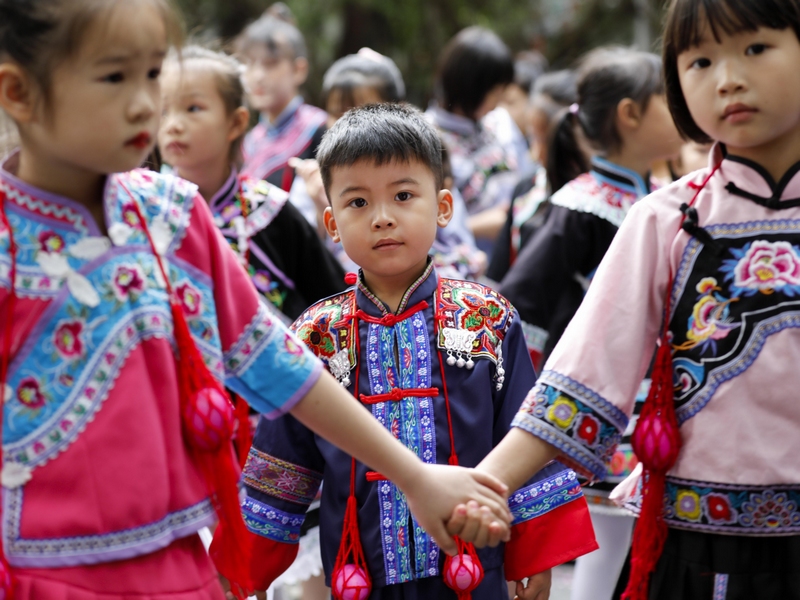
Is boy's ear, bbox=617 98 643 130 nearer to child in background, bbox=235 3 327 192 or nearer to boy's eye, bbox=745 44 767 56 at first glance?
boy's eye, bbox=745 44 767 56

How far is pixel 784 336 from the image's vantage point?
176 centimetres

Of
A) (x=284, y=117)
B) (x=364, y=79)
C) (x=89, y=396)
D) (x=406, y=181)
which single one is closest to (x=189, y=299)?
(x=89, y=396)

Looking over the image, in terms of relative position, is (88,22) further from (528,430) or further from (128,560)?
(528,430)

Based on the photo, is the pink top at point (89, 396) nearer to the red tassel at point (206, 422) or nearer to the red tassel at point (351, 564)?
the red tassel at point (206, 422)

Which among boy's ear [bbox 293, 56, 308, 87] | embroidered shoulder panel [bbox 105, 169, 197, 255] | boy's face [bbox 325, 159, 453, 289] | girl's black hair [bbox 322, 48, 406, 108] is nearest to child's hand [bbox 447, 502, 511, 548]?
boy's face [bbox 325, 159, 453, 289]

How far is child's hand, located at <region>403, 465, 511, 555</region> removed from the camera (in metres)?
1.83

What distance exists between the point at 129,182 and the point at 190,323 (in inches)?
10.3

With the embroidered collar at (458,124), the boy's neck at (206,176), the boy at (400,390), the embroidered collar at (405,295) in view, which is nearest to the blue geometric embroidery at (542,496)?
the boy at (400,390)

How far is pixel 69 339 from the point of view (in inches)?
60.5

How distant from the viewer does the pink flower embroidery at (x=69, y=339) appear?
153cm

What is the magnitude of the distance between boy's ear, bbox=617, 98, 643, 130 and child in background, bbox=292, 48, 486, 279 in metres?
0.69

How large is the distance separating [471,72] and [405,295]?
332cm

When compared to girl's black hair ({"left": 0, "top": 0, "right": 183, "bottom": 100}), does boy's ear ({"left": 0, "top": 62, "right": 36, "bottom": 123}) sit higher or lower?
lower

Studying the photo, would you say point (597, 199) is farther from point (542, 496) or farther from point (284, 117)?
point (284, 117)
